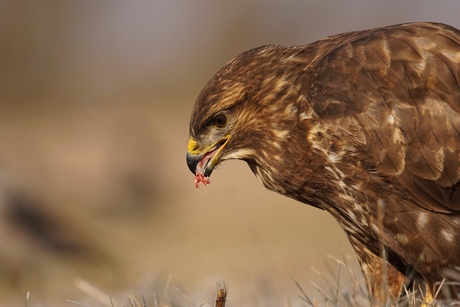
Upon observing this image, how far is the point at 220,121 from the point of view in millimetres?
5719

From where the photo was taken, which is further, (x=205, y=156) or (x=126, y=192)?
(x=126, y=192)

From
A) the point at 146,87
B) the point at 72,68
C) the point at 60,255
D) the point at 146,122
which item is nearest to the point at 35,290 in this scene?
the point at 60,255

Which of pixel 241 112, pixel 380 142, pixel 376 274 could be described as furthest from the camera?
pixel 241 112

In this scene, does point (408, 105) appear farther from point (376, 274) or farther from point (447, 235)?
point (376, 274)

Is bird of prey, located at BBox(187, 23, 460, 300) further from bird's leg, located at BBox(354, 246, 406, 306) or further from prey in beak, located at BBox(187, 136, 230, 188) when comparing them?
prey in beak, located at BBox(187, 136, 230, 188)

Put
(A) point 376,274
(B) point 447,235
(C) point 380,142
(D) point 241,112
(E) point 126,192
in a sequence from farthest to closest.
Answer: (E) point 126,192 → (D) point 241,112 → (A) point 376,274 → (C) point 380,142 → (B) point 447,235

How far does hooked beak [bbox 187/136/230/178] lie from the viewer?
575 cm

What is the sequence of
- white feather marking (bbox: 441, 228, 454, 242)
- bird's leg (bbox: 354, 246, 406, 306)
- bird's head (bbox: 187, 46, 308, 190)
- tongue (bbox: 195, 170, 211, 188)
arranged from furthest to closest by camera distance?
tongue (bbox: 195, 170, 211, 188), bird's head (bbox: 187, 46, 308, 190), bird's leg (bbox: 354, 246, 406, 306), white feather marking (bbox: 441, 228, 454, 242)

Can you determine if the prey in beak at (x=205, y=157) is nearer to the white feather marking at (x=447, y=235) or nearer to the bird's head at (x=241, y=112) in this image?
the bird's head at (x=241, y=112)

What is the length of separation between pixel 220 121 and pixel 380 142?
0.93m

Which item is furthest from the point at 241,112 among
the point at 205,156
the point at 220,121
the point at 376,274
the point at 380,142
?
the point at 376,274

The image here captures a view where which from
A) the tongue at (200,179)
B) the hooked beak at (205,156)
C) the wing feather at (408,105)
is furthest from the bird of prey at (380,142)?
the tongue at (200,179)

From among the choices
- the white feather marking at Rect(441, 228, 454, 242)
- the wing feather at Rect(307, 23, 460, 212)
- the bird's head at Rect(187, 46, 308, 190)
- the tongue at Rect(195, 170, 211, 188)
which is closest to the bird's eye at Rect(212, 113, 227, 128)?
the bird's head at Rect(187, 46, 308, 190)

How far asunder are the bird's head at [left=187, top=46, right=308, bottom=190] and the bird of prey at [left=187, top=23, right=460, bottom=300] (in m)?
0.01
